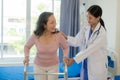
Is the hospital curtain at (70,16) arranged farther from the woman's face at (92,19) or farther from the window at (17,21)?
the woman's face at (92,19)

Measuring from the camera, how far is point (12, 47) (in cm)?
459

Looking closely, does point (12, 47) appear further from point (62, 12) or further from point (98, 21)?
point (98, 21)

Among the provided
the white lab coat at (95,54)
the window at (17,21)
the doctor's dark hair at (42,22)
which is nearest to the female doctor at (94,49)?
the white lab coat at (95,54)

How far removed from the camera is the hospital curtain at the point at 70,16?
4324 millimetres

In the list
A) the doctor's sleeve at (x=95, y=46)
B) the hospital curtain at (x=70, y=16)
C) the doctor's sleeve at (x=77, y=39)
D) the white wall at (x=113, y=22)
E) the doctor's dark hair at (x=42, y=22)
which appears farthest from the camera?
the hospital curtain at (x=70, y=16)

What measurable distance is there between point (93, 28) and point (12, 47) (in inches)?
102

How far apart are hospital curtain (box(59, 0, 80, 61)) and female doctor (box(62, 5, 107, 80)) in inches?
68.6

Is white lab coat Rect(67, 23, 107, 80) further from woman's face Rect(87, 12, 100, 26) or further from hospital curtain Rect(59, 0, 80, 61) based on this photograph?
hospital curtain Rect(59, 0, 80, 61)

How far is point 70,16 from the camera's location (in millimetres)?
4324

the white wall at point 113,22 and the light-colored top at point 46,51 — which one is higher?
the white wall at point 113,22

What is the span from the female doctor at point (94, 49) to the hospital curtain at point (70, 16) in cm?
174

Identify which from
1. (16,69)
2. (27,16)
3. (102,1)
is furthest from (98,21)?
(27,16)

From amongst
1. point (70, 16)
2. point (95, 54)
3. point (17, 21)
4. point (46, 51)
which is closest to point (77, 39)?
point (95, 54)

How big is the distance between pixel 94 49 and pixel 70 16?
2042 millimetres
